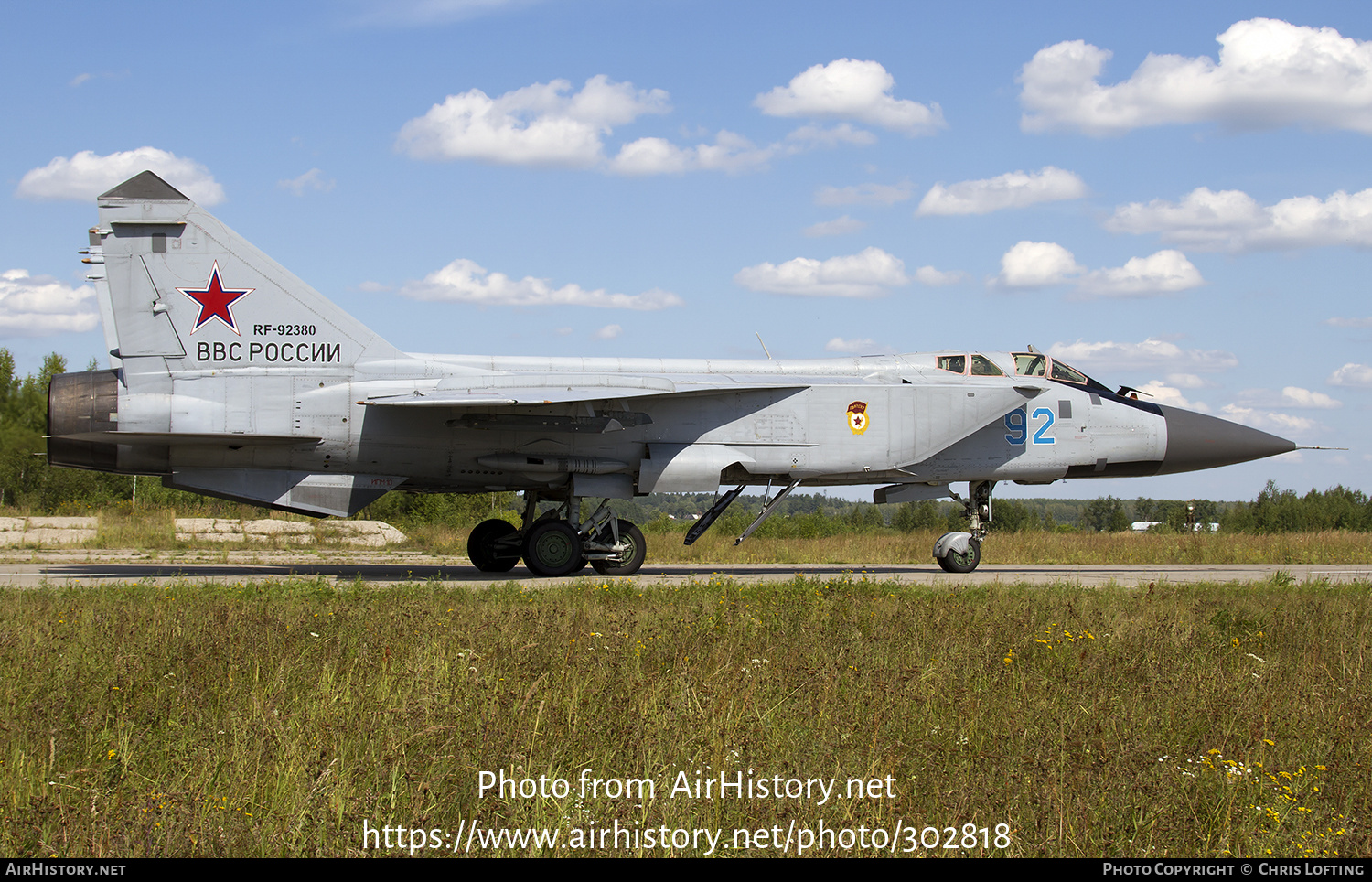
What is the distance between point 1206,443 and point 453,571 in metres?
12.6

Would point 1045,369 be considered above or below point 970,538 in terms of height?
above

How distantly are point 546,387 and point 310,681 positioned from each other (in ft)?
27.0

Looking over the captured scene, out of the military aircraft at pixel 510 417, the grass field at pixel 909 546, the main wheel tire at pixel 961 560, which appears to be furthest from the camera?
the grass field at pixel 909 546

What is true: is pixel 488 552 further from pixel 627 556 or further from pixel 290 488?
pixel 290 488

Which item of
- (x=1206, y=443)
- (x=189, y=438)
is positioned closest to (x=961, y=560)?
(x=1206, y=443)

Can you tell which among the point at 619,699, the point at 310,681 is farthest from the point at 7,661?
the point at 619,699

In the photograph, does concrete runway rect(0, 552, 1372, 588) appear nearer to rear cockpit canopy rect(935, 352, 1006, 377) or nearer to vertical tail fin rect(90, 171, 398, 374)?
vertical tail fin rect(90, 171, 398, 374)

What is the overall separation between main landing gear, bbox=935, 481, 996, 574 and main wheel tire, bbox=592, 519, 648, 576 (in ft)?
16.7

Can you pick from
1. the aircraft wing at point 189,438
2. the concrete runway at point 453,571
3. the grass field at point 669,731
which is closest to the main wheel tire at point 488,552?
the concrete runway at point 453,571

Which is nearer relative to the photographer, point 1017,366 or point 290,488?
point 290,488

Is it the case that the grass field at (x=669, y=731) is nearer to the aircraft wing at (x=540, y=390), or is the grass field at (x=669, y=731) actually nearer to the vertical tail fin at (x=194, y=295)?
the aircraft wing at (x=540, y=390)

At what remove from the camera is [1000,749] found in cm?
486

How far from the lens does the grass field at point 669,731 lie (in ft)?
12.3

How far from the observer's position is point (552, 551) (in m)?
14.2
